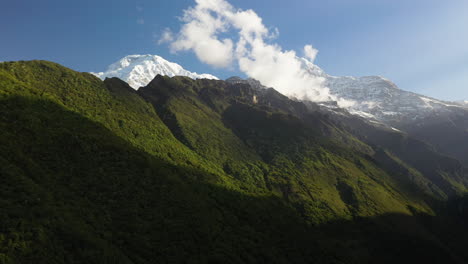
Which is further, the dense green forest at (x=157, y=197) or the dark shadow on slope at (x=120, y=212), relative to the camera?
the dense green forest at (x=157, y=197)

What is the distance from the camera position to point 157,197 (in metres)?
81.9

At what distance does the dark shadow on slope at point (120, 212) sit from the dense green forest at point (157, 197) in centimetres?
35

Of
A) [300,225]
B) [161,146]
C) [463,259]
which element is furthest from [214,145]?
[463,259]

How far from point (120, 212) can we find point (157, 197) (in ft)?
46.0

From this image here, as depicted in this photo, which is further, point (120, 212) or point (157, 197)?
point (157, 197)

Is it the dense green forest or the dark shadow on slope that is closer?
the dark shadow on slope

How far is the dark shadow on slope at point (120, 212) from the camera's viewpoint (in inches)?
1861

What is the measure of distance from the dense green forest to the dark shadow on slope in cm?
35

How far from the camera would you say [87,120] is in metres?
103

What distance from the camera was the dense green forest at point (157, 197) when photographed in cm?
5219

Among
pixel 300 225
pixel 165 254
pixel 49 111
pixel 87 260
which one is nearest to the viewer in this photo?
pixel 87 260

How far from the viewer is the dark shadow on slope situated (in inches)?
1861

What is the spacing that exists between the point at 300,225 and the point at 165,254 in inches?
2822

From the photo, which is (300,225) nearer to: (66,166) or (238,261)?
(238,261)
